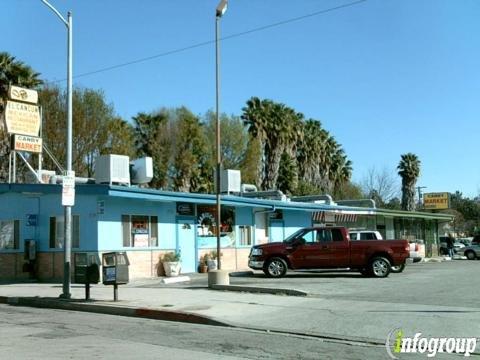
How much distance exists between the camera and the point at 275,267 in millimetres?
23438

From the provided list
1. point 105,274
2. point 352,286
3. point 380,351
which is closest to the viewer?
point 380,351

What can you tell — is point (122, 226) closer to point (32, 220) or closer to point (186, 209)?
point (32, 220)

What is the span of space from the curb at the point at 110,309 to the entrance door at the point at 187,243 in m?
9.06

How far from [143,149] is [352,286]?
31.7 m

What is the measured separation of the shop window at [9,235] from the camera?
79.2 feet

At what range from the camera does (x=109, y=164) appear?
22.8 meters

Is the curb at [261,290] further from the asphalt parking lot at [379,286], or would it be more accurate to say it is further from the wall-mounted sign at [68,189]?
the wall-mounted sign at [68,189]

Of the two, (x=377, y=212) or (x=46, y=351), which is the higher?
(x=377, y=212)

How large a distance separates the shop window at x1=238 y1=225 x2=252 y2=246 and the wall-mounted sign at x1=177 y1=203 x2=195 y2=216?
11.8ft

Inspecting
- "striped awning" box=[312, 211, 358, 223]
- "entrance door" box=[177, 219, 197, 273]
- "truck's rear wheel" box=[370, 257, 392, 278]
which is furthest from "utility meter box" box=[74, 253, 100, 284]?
"striped awning" box=[312, 211, 358, 223]

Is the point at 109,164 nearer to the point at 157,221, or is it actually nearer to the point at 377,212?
the point at 157,221

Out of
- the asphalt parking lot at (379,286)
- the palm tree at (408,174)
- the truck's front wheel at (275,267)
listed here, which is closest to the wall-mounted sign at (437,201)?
the palm tree at (408,174)

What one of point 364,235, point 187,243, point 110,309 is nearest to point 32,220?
point 187,243

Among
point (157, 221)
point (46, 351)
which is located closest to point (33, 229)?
point (157, 221)
